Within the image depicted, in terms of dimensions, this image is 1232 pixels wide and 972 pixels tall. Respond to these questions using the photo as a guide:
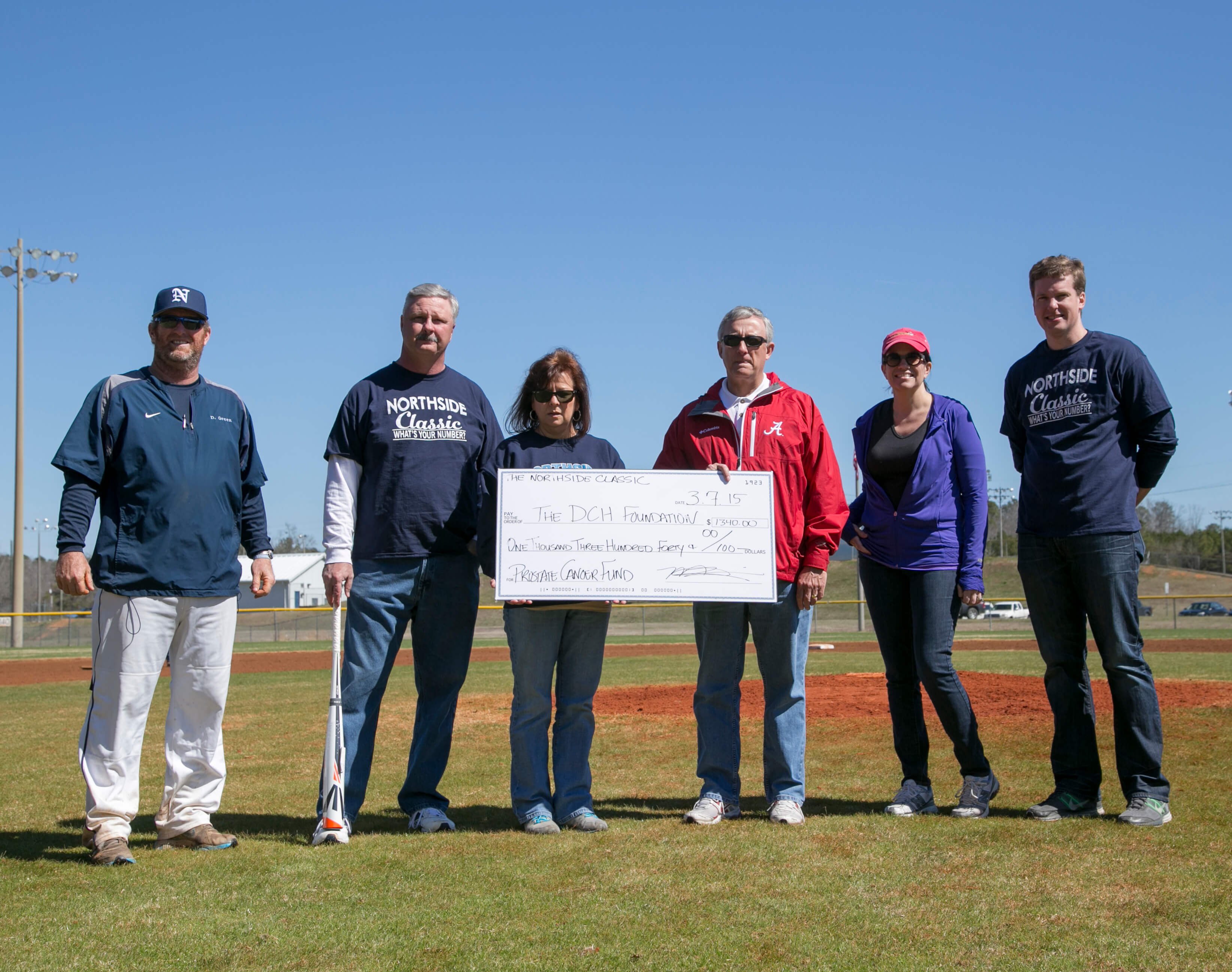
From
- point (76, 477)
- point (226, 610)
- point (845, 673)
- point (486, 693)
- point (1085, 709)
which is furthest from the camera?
point (845, 673)

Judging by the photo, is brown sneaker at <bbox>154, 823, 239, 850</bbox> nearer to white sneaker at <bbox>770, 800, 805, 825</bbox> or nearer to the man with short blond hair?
white sneaker at <bbox>770, 800, 805, 825</bbox>

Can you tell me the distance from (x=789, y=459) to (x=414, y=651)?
6.39 feet

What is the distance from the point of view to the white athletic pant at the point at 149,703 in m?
4.16

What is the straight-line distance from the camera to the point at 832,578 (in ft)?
237

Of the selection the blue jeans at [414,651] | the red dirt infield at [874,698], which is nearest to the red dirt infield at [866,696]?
the red dirt infield at [874,698]

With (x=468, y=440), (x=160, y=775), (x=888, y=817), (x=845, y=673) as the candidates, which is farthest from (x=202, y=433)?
(x=845, y=673)

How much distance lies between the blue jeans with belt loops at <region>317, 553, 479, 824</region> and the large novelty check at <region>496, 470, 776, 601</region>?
0.41 metres

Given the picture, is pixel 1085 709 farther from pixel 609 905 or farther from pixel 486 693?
pixel 486 693

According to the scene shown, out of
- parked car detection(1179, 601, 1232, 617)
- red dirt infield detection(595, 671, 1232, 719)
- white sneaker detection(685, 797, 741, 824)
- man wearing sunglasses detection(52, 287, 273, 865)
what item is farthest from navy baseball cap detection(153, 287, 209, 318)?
parked car detection(1179, 601, 1232, 617)

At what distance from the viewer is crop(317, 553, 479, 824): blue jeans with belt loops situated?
4.62 metres

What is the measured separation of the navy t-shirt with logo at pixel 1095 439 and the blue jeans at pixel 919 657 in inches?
22.8

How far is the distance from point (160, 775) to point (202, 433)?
3063 millimetres

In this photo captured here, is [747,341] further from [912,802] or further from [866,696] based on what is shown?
[866,696]

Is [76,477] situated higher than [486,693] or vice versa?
[76,477]
